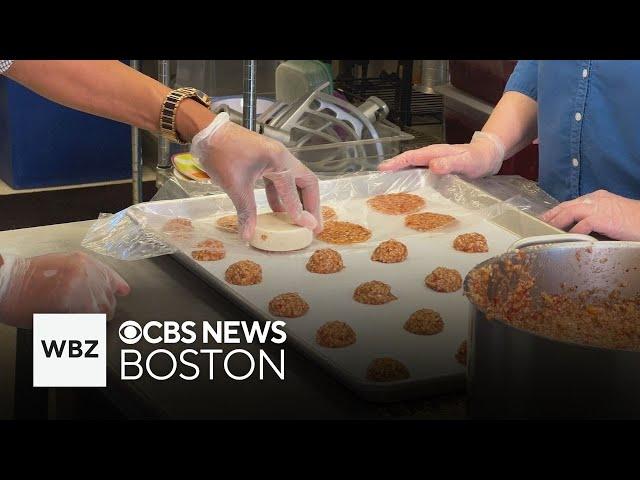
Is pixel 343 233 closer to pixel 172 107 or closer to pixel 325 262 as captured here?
pixel 325 262

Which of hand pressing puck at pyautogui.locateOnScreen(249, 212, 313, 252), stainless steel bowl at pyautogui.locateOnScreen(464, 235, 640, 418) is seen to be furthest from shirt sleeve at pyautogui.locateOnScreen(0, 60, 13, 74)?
stainless steel bowl at pyautogui.locateOnScreen(464, 235, 640, 418)

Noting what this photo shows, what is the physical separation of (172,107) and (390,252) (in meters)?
0.41

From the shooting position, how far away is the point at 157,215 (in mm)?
1676

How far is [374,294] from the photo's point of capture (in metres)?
1.40

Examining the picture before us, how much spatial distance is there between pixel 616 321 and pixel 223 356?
48cm

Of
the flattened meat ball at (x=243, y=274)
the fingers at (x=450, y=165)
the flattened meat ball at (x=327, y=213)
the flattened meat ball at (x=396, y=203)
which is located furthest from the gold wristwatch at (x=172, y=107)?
the fingers at (x=450, y=165)

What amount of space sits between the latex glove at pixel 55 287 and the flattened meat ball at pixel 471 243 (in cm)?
58

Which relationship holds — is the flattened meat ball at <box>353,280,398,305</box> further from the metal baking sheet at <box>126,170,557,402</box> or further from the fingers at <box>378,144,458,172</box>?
the fingers at <box>378,144,458,172</box>

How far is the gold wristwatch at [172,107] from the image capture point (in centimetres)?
150

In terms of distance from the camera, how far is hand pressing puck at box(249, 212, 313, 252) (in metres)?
1.56
